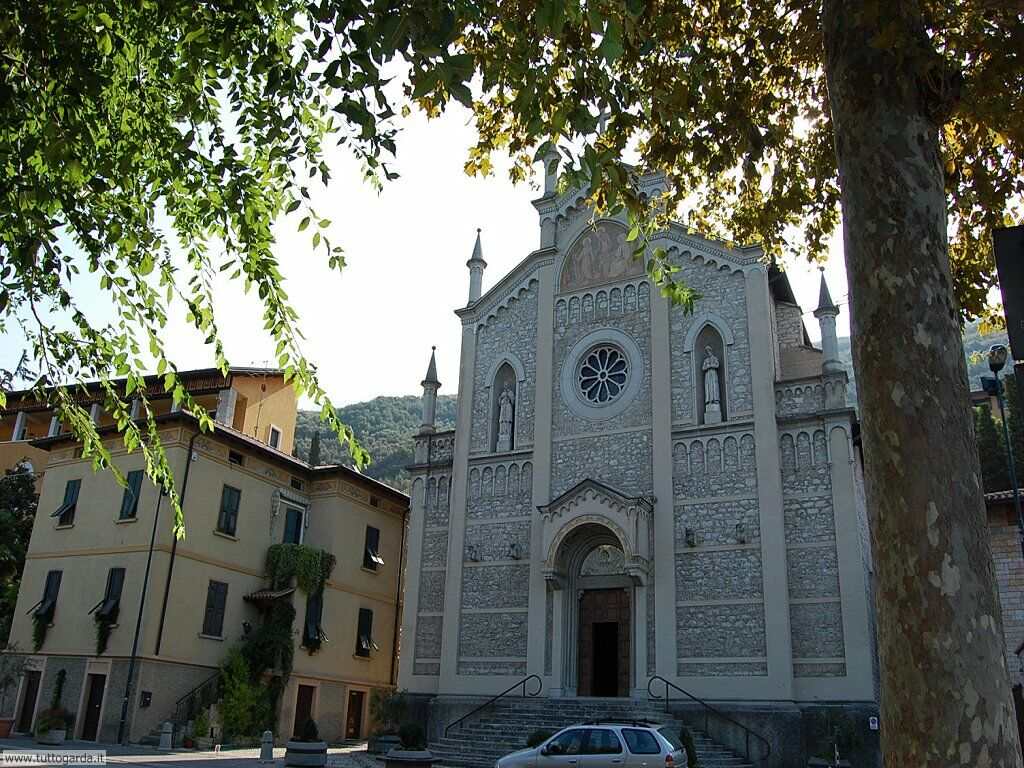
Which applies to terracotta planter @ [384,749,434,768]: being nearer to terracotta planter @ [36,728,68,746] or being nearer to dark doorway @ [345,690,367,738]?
terracotta planter @ [36,728,68,746]

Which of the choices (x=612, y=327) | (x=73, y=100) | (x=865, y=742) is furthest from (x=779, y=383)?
(x=73, y=100)

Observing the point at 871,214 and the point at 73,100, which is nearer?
the point at 871,214

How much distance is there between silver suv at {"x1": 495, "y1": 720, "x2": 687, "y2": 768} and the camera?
47.1ft

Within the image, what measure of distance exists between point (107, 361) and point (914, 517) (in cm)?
670

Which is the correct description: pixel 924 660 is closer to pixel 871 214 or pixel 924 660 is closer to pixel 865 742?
pixel 871 214

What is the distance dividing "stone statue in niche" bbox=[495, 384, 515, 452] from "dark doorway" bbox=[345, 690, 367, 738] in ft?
36.6

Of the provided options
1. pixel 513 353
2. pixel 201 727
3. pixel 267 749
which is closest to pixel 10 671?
pixel 201 727

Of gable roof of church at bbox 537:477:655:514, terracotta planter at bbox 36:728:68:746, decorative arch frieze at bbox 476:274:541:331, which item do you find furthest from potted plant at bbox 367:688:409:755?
decorative arch frieze at bbox 476:274:541:331

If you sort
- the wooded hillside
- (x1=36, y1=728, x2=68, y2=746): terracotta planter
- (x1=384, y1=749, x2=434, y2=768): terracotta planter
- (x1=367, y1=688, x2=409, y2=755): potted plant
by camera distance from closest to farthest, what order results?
(x1=384, y1=749, x2=434, y2=768): terracotta planter → (x1=36, y1=728, x2=68, y2=746): terracotta planter → (x1=367, y1=688, x2=409, y2=755): potted plant → the wooded hillside

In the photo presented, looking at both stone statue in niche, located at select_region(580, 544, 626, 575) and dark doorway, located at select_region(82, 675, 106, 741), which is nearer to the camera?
stone statue in niche, located at select_region(580, 544, 626, 575)

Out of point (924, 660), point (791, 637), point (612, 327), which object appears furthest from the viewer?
point (612, 327)

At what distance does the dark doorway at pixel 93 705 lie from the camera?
2328cm

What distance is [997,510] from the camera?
2228 centimetres

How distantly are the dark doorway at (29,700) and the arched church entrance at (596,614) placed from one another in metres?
15.9
